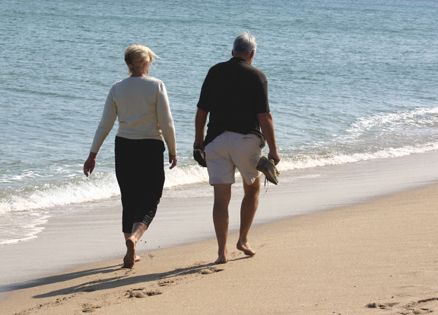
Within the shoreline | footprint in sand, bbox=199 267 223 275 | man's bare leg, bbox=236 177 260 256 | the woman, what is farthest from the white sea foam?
footprint in sand, bbox=199 267 223 275

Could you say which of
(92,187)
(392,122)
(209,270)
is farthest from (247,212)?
(392,122)

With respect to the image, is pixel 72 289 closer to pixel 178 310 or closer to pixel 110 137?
pixel 178 310

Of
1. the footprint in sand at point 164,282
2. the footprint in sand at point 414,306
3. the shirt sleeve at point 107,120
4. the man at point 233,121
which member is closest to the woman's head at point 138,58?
the shirt sleeve at point 107,120

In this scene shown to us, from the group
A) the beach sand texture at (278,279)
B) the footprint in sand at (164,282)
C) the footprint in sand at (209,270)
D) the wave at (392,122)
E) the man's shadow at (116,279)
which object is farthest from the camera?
the wave at (392,122)

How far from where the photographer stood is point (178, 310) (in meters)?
5.57

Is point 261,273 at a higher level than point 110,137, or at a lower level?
lower

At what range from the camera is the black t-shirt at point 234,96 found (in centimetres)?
662

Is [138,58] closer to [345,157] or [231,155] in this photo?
[231,155]

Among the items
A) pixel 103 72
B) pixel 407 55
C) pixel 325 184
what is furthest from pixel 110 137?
pixel 407 55

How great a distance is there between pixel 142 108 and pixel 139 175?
0.48 m

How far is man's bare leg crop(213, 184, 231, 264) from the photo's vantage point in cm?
683

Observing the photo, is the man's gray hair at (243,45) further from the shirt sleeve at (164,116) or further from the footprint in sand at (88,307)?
the footprint in sand at (88,307)

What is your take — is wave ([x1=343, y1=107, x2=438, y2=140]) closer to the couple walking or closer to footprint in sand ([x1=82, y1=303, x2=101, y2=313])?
the couple walking

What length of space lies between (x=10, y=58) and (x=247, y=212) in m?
20.6
